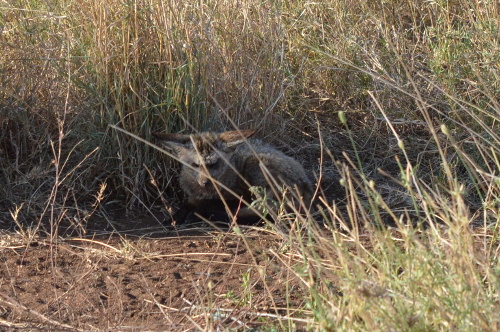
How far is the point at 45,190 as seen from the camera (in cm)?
580

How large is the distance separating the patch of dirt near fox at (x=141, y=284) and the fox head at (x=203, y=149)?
579mm

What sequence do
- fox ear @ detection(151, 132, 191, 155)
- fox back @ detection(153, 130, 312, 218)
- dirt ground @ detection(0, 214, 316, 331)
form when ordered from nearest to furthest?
dirt ground @ detection(0, 214, 316, 331) → fox ear @ detection(151, 132, 191, 155) → fox back @ detection(153, 130, 312, 218)

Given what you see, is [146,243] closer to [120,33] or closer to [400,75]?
[120,33]

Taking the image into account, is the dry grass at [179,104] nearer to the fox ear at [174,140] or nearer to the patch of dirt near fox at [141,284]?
the patch of dirt near fox at [141,284]

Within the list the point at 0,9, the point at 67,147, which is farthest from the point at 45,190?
the point at 0,9

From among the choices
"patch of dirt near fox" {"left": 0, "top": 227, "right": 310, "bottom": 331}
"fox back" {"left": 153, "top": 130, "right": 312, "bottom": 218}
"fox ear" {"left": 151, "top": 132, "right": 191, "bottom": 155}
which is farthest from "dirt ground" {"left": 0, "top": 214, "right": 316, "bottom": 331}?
"fox ear" {"left": 151, "top": 132, "right": 191, "bottom": 155}

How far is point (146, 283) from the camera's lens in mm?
4383

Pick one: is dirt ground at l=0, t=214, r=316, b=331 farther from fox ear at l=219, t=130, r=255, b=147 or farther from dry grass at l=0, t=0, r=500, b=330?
fox ear at l=219, t=130, r=255, b=147

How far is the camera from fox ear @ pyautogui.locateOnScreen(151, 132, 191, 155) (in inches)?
215

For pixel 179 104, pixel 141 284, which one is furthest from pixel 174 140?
pixel 141 284

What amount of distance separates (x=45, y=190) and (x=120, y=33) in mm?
1307

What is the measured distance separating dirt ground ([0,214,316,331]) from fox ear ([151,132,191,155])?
588 mm

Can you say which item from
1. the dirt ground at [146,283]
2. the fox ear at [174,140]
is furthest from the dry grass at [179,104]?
the fox ear at [174,140]

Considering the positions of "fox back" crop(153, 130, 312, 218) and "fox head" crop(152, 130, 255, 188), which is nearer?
"fox head" crop(152, 130, 255, 188)
